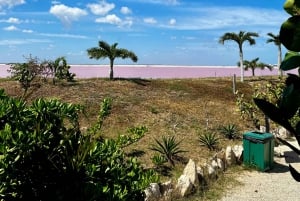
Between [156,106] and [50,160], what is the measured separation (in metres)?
18.5

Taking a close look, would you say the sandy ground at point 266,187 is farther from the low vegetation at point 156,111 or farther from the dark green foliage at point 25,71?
the dark green foliage at point 25,71

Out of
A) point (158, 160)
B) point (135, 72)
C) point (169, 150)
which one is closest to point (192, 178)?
point (158, 160)

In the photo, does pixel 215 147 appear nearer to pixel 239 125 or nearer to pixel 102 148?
pixel 239 125

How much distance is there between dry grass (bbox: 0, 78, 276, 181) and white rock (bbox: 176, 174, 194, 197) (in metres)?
3.57

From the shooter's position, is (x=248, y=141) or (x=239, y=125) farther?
(x=239, y=125)

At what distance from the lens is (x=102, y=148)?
4.23 m

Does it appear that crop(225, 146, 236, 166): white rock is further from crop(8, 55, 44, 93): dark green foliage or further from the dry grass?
crop(8, 55, 44, 93): dark green foliage

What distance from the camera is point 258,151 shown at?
1288cm

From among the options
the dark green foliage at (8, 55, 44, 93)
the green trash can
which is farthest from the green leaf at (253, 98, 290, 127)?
the dark green foliage at (8, 55, 44, 93)

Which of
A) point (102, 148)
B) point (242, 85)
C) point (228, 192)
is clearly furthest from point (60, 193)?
point (242, 85)

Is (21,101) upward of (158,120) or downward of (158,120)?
upward

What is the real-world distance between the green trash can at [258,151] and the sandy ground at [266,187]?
0.94ft

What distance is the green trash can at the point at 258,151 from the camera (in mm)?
12797

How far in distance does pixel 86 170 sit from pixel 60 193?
331 millimetres
